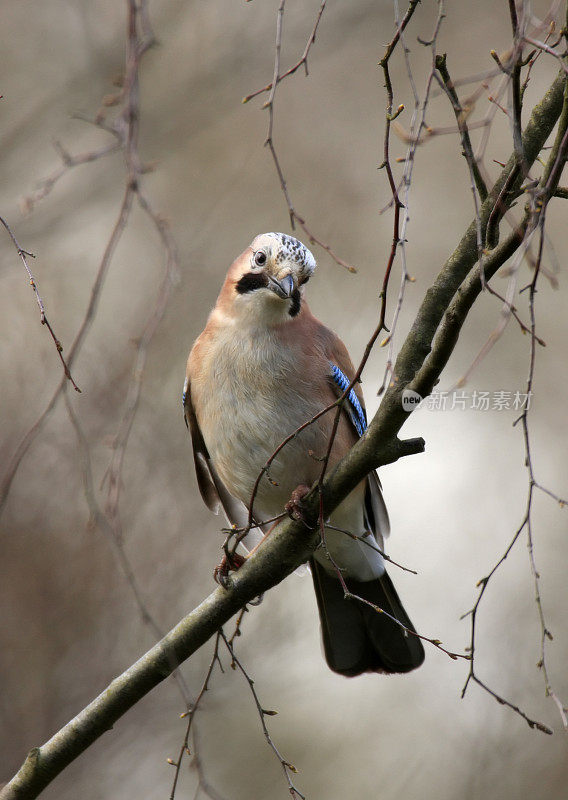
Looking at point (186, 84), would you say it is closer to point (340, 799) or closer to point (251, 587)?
point (251, 587)

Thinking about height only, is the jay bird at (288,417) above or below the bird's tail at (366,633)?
above

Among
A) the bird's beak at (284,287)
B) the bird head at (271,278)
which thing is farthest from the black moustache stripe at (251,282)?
the bird's beak at (284,287)

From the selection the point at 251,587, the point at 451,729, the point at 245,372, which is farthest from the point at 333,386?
the point at 451,729

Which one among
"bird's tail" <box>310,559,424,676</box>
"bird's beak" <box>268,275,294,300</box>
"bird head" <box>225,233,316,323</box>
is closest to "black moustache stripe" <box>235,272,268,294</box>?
"bird head" <box>225,233,316,323</box>

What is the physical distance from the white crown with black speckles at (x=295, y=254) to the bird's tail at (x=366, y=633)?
157 centimetres

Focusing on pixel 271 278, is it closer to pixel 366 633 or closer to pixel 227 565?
pixel 227 565

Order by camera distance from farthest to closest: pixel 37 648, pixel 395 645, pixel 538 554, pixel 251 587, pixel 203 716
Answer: pixel 538 554 → pixel 203 716 → pixel 37 648 → pixel 395 645 → pixel 251 587

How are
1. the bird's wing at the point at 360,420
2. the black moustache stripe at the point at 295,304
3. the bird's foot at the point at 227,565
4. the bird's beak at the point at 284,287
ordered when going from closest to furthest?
the bird's foot at the point at 227,565
the bird's beak at the point at 284,287
the black moustache stripe at the point at 295,304
the bird's wing at the point at 360,420

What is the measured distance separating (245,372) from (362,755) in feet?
13.5

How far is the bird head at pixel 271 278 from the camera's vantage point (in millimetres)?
4059

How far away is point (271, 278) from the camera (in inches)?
161

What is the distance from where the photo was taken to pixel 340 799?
6820 millimetres

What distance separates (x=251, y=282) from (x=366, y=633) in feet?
6.23

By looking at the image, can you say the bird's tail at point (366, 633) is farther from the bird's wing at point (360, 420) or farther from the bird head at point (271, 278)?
the bird head at point (271, 278)
